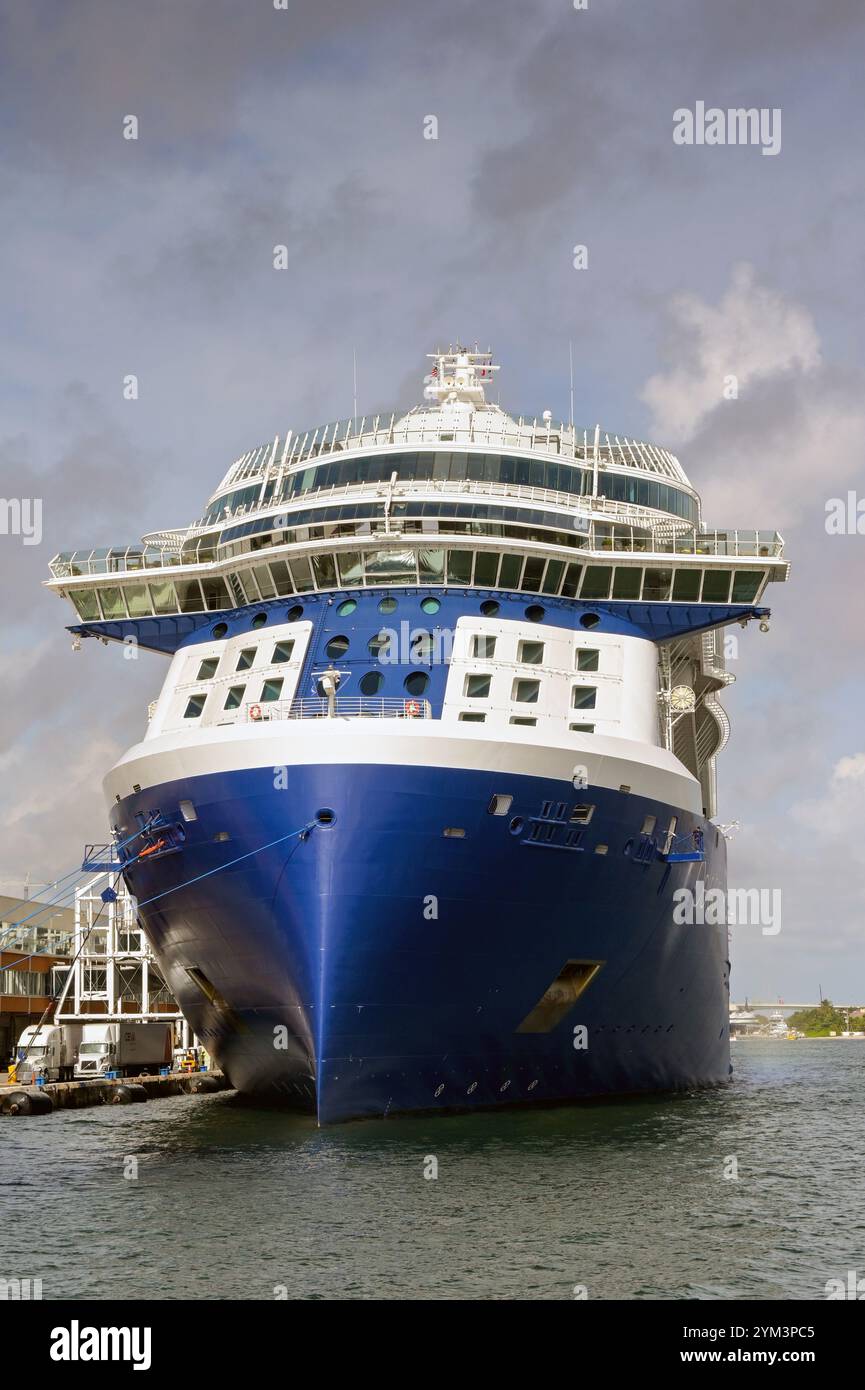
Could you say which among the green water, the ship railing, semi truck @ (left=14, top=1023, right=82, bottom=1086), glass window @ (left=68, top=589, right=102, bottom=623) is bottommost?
the green water

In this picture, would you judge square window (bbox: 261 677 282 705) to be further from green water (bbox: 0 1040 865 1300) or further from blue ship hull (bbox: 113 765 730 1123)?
green water (bbox: 0 1040 865 1300)

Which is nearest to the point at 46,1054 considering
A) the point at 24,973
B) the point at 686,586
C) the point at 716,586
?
the point at 24,973

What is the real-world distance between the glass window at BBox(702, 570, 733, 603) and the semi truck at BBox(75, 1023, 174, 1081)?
28.8 meters

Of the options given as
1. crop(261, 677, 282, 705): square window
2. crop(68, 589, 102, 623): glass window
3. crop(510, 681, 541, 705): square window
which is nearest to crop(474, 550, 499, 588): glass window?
crop(510, 681, 541, 705): square window

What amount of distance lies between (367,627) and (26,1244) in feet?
63.4

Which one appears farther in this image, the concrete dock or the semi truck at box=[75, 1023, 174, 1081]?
the semi truck at box=[75, 1023, 174, 1081]

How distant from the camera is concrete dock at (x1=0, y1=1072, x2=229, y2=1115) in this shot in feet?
151

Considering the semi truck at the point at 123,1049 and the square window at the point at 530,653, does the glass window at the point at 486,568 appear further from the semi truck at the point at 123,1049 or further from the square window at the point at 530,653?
the semi truck at the point at 123,1049

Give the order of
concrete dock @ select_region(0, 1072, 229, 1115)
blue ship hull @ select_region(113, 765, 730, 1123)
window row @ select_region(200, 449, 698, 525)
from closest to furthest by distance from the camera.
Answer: blue ship hull @ select_region(113, 765, 730, 1123) < window row @ select_region(200, 449, 698, 525) < concrete dock @ select_region(0, 1072, 229, 1115)

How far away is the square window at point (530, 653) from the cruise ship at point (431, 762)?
83 millimetres

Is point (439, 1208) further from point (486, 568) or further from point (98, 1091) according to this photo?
point (98, 1091)

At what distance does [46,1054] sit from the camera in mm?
55000

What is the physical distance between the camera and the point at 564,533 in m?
41.4
